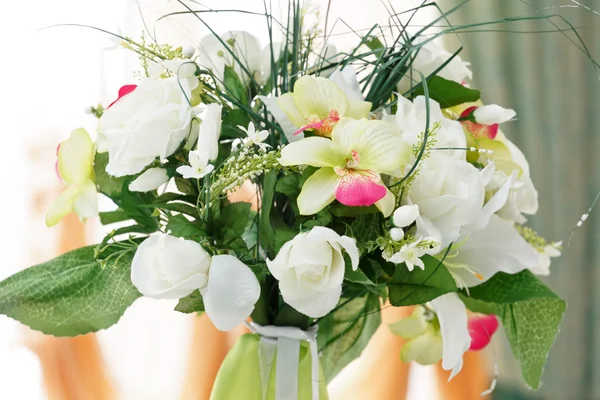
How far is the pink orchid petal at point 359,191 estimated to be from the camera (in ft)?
1.54

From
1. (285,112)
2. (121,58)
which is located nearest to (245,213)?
(285,112)

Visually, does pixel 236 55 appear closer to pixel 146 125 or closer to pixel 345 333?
pixel 146 125

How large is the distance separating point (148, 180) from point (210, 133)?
0.09m

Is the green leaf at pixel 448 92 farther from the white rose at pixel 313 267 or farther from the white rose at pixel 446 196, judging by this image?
the white rose at pixel 313 267

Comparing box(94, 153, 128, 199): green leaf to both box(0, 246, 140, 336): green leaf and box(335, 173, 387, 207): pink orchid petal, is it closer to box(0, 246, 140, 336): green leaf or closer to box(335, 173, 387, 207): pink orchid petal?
box(0, 246, 140, 336): green leaf

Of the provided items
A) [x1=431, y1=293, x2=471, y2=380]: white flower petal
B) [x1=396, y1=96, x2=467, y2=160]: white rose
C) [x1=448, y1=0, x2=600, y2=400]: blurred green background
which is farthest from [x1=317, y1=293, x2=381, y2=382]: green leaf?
[x1=448, y1=0, x2=600, y2=400]: blurred green background

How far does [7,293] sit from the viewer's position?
23.6 inches

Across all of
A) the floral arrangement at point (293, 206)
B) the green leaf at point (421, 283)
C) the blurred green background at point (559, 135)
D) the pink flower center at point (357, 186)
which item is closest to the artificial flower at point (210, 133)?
the floral arrangement at point (293, 206)

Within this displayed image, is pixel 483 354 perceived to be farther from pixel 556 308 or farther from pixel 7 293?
pixel 7 293

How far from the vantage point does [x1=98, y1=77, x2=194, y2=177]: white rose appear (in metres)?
0.53

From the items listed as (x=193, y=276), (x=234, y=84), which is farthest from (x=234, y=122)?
(x=193, y=276)

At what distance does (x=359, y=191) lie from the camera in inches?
18.7

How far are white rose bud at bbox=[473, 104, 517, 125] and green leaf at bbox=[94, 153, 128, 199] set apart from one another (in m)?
0.38

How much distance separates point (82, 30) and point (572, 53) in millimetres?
1060
